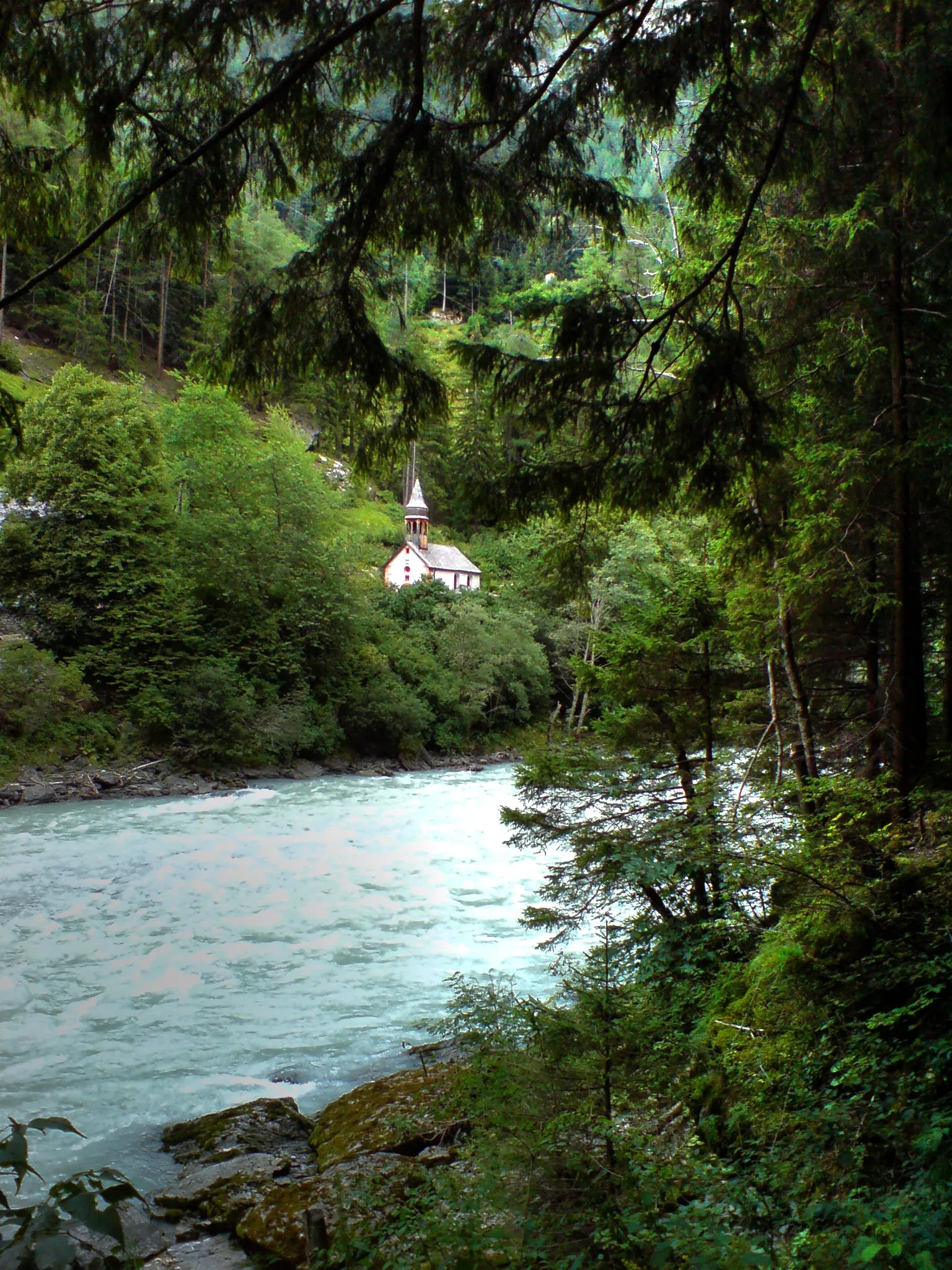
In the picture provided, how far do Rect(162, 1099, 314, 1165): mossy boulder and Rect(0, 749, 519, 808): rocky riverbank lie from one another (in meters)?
12.0

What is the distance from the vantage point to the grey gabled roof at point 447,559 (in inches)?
1673


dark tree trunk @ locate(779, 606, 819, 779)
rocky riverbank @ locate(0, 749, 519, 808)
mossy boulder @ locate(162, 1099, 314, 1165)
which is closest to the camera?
mossy boulder @ locate(162, 1099, 314, 1165)

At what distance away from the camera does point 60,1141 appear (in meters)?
5.99

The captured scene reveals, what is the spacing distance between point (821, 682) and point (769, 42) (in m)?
6.51

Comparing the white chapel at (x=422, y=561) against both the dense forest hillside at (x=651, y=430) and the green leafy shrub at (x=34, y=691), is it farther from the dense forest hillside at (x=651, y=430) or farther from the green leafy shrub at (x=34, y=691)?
the dense forest hillside at (x=651, y=430)

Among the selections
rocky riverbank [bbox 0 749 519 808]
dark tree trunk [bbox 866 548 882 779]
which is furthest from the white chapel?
dark tree trunk [bbox 866 548 882 779]

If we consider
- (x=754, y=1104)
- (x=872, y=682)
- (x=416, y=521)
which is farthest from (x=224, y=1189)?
(x=416, y=521)

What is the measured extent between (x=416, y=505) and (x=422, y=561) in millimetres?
3549

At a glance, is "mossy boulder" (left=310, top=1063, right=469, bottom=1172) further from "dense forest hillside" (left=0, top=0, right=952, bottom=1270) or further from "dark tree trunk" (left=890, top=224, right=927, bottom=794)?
"dark tree trunk" (left=890, top=224, right=927, bottom=794)

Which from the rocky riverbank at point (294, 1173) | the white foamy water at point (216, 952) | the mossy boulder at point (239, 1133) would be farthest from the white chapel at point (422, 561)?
the rocky riverbank at point (294, 1173)

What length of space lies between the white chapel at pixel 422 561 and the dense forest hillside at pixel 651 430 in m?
34.5

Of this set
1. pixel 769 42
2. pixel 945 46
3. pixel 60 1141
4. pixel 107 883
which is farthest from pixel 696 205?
pixel 107 883

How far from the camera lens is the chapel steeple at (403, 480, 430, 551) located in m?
44.1

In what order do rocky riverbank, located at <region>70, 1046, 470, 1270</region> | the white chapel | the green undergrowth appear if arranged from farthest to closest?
the white chapel < rocky riverbank, located at <region>70, 1046, 470, 1270</region> < the green undergrowth
